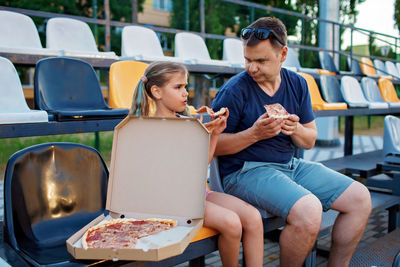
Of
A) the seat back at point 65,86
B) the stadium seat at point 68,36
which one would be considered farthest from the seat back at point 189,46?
the seat back at point 65,86

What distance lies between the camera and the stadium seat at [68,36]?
3.78 metres

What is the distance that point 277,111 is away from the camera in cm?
183

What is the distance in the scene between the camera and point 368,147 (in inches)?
295

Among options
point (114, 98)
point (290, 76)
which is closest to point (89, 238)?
point (290, 76)

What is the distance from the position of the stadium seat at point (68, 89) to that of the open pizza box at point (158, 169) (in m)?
0.97

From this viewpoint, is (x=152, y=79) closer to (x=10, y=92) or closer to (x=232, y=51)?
(x=10, y=92)

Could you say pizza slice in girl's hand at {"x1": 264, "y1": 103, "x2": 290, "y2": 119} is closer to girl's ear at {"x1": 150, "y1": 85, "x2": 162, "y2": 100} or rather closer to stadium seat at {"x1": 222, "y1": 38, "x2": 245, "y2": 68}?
girl's ear at {"x1": 150, "y1": 85, "x2": 162, "y2": 100}

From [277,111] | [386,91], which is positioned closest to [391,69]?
[386,91]

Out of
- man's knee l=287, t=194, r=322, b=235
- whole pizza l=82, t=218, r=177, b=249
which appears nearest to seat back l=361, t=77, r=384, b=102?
man's knee l=287, t=194, r=322, b=235

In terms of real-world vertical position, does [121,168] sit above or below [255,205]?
above

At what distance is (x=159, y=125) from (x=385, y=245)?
191 centimetres

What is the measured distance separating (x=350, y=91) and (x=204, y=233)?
167 inches

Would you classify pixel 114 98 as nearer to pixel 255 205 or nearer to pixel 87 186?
pixel 87 186

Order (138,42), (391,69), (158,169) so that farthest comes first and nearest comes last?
(391,69), (138,42), (158,169)
